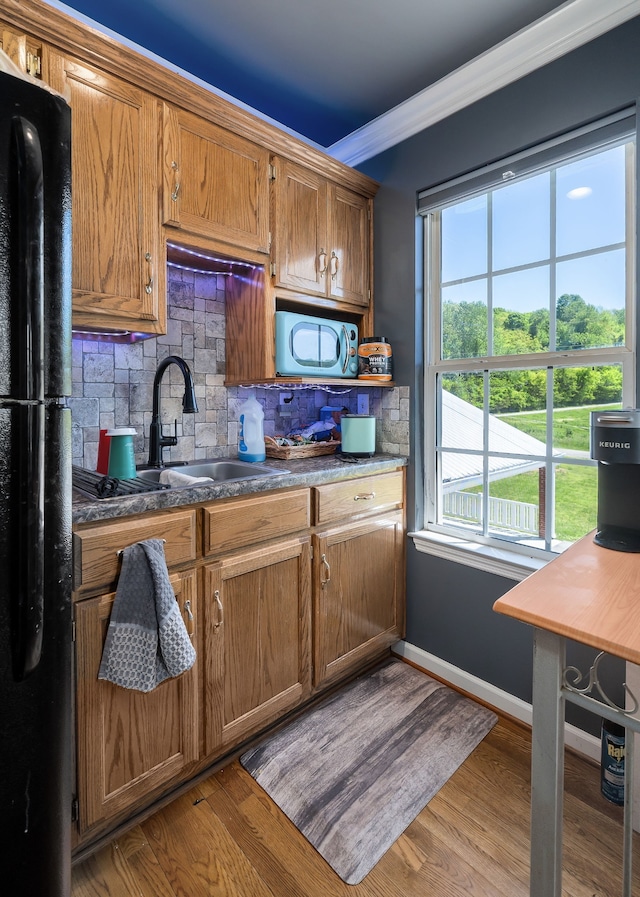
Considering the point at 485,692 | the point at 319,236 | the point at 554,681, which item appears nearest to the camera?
the point at 554,681

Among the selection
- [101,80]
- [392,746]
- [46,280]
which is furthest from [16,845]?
[101,80]

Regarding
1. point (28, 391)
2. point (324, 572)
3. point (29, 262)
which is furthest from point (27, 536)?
point (324, 572)

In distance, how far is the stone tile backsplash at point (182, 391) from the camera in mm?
1804

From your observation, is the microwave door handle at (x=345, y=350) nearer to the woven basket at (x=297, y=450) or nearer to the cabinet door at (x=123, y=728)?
the woven basket at (x=297, y=450)

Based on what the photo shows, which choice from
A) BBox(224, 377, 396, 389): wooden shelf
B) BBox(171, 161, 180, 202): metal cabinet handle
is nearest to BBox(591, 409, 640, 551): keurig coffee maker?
BBox(224, 377, 396, 389): wooden shelf

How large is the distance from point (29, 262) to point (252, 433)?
1.43 meters

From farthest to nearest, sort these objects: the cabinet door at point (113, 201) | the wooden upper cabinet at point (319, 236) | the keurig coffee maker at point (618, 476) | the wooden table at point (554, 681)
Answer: the wooden upper cabinet at point (319, 236)
the cabinet door at point (113, 201)
the keurig coffee maker at point (618, 476)
the wooden table at point (554, 681)

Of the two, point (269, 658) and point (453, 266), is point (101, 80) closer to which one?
point (453, 266)

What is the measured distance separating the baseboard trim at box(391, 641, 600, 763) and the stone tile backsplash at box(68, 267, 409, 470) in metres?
1.00

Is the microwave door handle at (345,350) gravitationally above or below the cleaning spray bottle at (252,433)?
above

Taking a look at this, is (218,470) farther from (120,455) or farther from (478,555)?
(478,555)

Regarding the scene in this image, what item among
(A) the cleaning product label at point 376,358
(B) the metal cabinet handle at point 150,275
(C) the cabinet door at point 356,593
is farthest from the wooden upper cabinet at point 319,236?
(C) the cabinet door at point 356,593

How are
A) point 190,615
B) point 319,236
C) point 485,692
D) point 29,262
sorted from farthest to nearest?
point 319,236, point 485,692, point 190,615, point 29,262

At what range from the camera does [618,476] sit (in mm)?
1328
